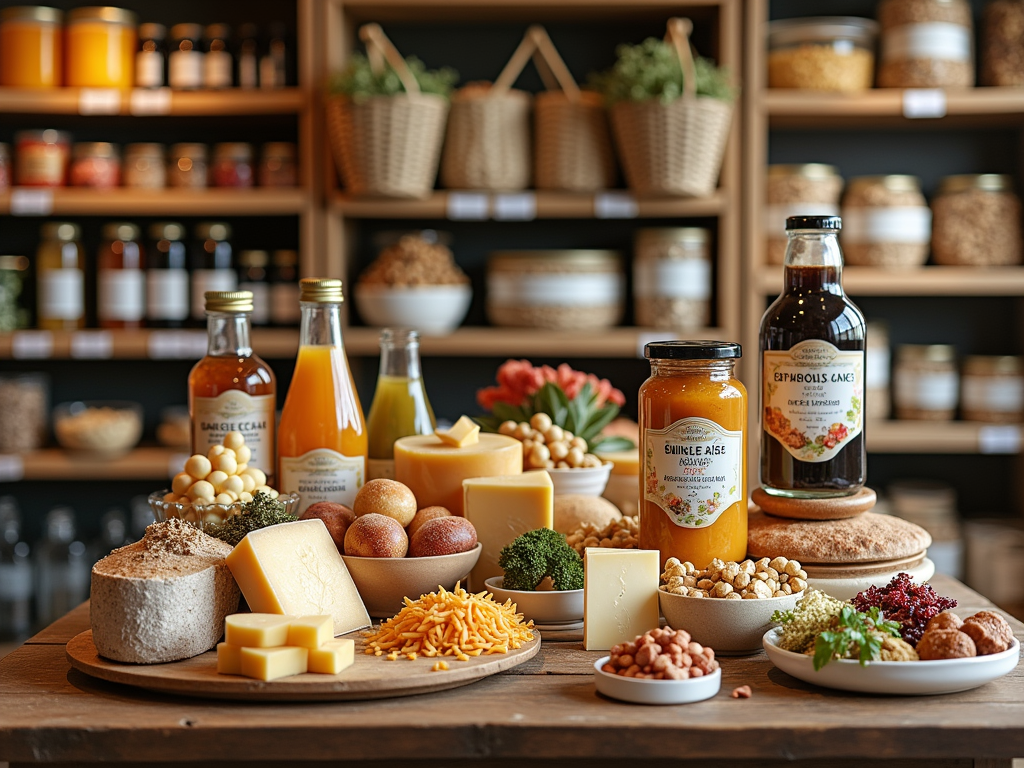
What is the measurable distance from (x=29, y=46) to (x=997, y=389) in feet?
8.50

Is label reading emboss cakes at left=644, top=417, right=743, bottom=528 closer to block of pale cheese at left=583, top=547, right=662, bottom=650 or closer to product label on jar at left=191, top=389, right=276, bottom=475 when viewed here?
block of pale cheese at left=583, top=547, right=662, bottom=650

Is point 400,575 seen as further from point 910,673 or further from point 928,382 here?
point 928,382

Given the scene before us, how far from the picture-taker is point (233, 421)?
120 cm

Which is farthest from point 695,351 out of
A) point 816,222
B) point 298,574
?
point 298,574

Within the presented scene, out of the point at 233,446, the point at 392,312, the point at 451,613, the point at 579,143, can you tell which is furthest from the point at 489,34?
the point at 451,613

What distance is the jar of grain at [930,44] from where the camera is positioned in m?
2.49

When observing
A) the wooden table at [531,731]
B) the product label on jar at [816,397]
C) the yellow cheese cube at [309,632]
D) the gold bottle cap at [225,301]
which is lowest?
the wooden table at [531,731]

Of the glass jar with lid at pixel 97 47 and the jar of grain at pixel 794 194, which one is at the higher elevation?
the glass jar with lid at pixel 97 47

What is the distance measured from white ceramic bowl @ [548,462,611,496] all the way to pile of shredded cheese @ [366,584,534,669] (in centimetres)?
32

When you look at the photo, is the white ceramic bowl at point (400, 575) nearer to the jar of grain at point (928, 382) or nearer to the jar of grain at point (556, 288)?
the jar of grain at point (556, 288)

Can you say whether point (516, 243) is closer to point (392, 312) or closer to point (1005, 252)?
point (392, 312)

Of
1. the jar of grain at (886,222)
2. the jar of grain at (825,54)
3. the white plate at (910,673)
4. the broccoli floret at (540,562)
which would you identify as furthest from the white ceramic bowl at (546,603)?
the jar of grain at (825,54)

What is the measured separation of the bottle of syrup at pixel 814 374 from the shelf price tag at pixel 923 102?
1.61 metres

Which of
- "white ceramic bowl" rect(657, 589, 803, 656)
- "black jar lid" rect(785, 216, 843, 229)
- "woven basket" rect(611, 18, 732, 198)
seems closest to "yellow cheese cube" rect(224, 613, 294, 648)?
"white ceramic bowl" rect(657, 589, 803, 656)
